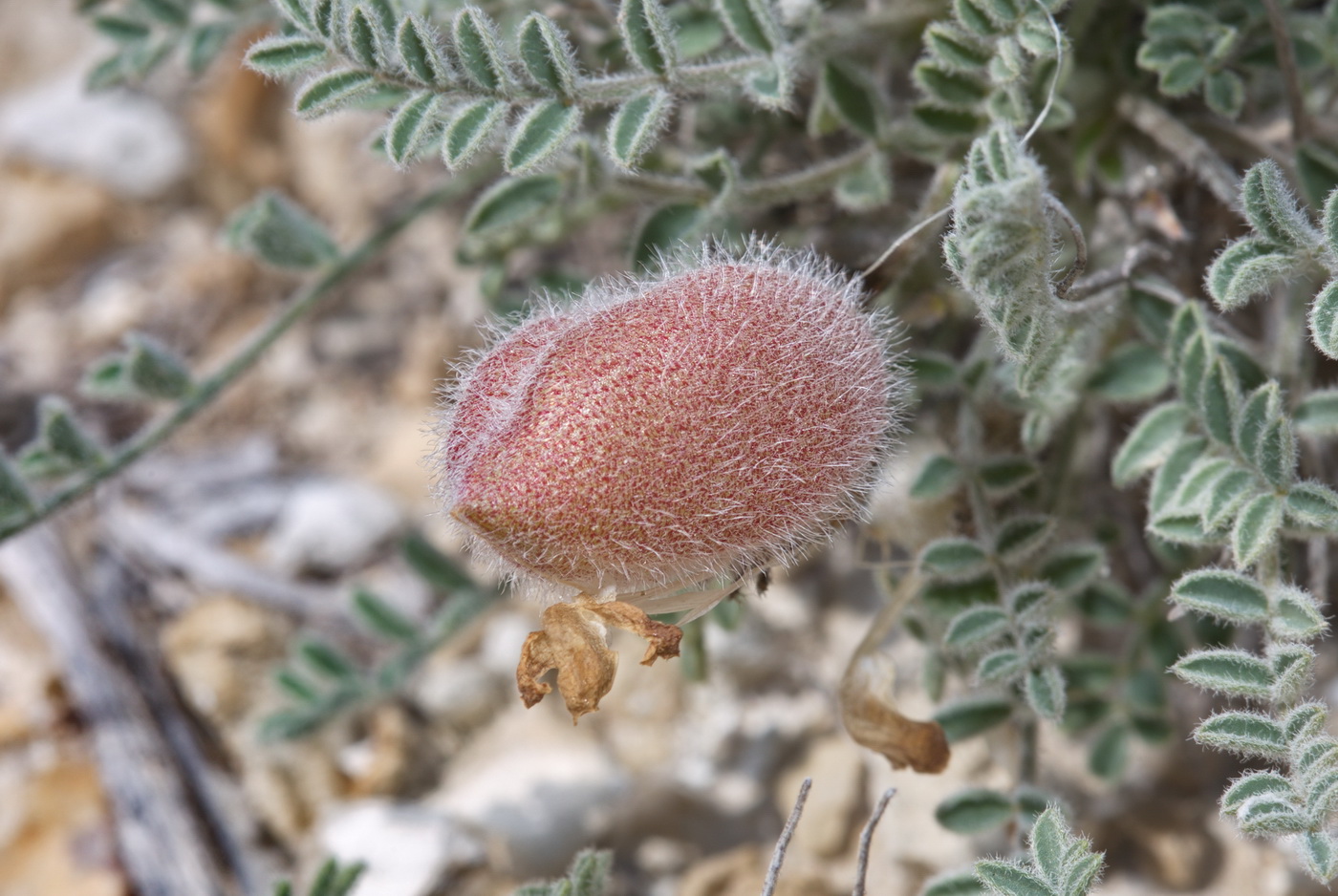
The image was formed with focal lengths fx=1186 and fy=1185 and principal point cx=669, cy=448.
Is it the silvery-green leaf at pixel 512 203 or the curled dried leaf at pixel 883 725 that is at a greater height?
the silvery-green leaf at pixel 512 203

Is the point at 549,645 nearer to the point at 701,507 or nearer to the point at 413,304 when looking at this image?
the point at 701,507

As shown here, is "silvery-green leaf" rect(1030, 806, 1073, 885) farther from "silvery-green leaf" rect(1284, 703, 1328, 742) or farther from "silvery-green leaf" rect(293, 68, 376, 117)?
"silvery-green leaf" rect(293, 68, 376, 117)

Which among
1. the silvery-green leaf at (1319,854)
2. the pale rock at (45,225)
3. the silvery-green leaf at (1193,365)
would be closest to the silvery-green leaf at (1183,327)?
the silvery-green leaf at (1193,365)

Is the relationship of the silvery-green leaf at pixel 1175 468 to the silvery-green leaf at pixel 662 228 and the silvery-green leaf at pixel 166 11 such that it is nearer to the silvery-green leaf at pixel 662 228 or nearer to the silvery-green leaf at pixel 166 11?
the silvery-green leaf at pixel 662 228

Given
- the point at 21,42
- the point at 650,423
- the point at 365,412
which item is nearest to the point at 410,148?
the point at 650,423

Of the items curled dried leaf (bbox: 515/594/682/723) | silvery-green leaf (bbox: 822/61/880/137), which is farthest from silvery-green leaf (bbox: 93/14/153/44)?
curled dried leaf (bbox: 515/594/682/723)

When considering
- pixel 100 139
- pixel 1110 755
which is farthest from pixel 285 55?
pixel 100 139

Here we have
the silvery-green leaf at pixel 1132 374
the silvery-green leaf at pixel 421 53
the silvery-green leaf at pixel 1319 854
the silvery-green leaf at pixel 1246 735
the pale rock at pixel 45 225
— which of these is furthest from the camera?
the pale rock at pixel 45 225
